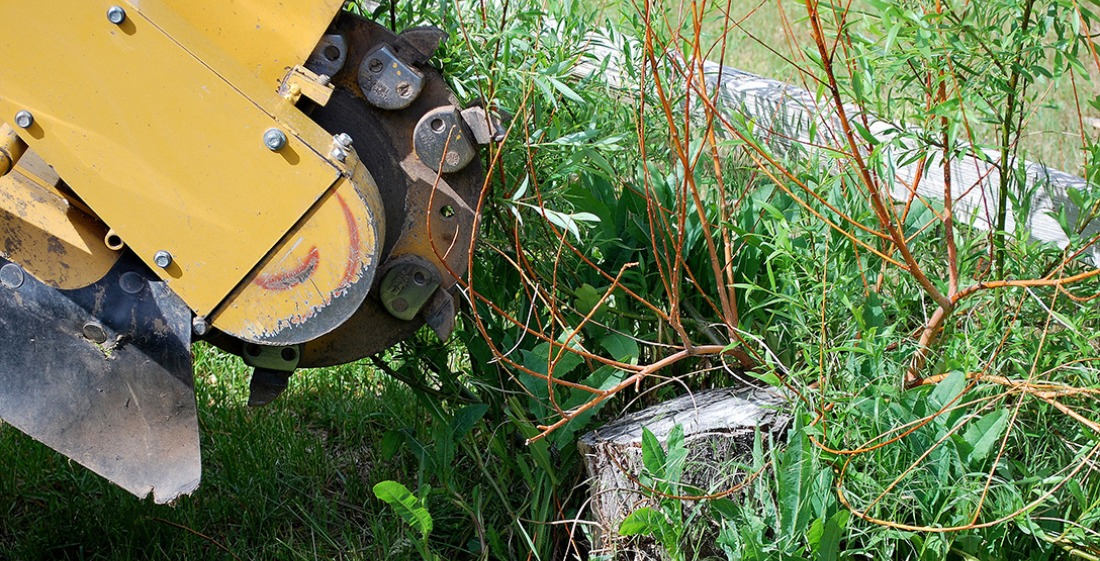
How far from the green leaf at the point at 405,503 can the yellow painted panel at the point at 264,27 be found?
0.91m

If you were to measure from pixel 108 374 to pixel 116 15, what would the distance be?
0.74 meters

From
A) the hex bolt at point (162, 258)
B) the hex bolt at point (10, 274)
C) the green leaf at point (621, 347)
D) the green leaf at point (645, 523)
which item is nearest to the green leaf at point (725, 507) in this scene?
the green leaf at point (645, 523)

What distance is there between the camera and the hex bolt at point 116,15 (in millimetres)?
1934

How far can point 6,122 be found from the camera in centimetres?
200

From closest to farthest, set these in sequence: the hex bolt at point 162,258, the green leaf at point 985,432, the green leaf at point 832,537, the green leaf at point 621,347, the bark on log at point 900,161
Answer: the hex bolt at point 162,258
the green leaf at point 832,537
the green leaf at point 985,432
the green leaf at point 621,347
the bark on log at point 900,161

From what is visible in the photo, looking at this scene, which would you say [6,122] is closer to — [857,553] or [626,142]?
[626,142]

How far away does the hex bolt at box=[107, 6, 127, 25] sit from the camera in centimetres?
193

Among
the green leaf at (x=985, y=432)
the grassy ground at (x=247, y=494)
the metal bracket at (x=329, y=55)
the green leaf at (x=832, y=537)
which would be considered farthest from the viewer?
the grassy ground at (x=247, y=494)

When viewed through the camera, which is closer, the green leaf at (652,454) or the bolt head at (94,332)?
the bolt head at (94,332)

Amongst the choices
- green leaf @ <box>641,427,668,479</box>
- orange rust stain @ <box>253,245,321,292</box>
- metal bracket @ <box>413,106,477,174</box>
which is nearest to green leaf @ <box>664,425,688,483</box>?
green leaf @ <box>641,427,668,479</box>

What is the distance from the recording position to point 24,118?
1.98 m

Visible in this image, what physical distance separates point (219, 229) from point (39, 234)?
14.5 inches

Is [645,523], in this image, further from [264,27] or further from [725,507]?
[264,27]

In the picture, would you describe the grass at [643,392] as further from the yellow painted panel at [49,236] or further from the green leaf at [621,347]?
the yellow painted panel at [49,236]
